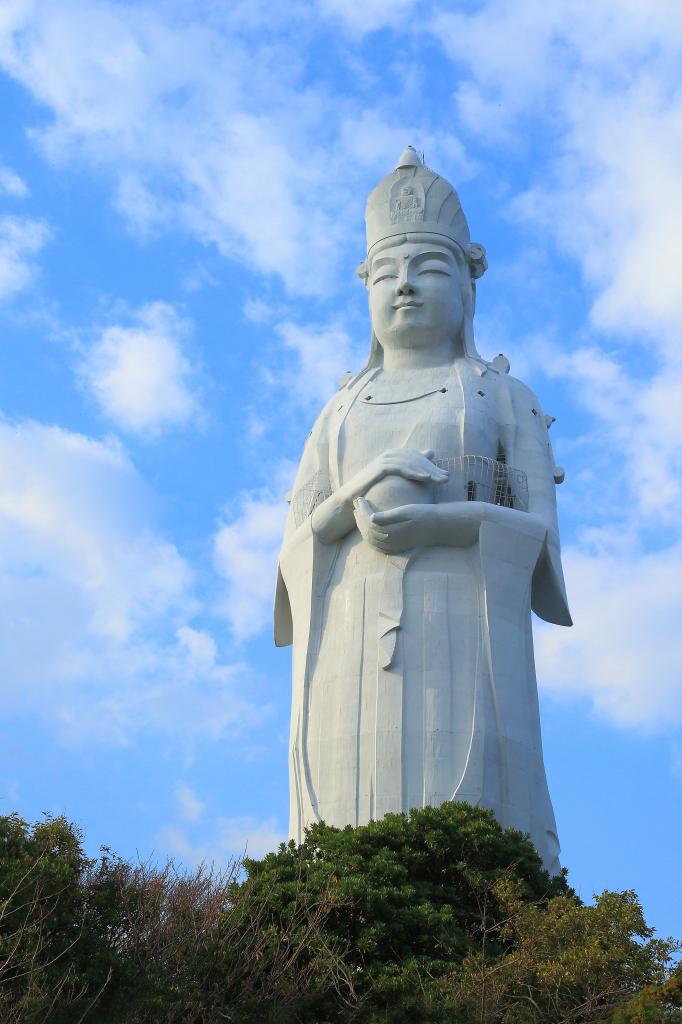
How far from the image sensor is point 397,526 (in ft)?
59.2

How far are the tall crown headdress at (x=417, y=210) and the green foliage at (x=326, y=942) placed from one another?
9067mm

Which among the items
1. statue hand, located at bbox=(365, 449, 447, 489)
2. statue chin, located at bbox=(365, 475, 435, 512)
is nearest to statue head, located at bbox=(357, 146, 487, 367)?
statue hand, located at bbox=(365, 449, 447, 489)

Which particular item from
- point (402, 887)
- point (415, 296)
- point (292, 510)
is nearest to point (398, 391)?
point (415, 296)

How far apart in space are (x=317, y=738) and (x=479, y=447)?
4224 millimetres

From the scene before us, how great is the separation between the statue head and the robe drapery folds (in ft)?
3.05

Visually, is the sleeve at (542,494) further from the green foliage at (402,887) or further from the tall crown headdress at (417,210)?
the green foliage at (402,887)

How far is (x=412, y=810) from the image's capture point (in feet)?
49.9

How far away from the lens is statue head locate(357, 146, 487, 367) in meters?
20.2

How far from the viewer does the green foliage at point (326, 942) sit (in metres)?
11.8

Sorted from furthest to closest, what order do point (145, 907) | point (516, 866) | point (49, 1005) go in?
point (516, 866), point (145, 907), point (49, 1005)

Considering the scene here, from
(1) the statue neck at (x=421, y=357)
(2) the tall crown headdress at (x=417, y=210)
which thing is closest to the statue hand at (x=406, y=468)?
(1) the statue neck at (x=421, y=357)

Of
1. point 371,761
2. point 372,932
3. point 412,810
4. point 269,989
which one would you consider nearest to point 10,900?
point 269,989

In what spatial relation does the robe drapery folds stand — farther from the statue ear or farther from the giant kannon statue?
the statue ear

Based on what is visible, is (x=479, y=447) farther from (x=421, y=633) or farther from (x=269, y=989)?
(x=269, y=989)
